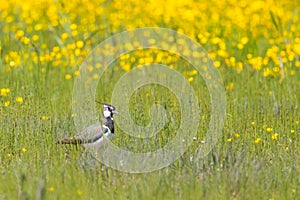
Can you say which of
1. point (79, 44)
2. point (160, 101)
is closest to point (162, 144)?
point (160, 101)

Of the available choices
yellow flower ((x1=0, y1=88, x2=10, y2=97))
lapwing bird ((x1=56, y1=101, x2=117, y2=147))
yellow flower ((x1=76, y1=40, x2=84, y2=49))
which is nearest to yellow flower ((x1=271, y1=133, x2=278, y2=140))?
lapwing bird ((x1=56, y1=101, x2=117, y2=147))

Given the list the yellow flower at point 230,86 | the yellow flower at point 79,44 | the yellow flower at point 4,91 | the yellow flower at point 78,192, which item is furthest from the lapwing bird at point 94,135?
the yellow flower at point 79,44

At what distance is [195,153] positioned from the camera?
15.3ft

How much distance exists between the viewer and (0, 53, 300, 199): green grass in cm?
407

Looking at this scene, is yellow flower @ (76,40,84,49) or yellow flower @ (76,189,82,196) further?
yellow flower @ (76,40,84,49)

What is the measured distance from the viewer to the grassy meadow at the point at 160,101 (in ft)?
13.6

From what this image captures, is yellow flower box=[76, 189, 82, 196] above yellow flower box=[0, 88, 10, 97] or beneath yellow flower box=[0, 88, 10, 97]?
beneath

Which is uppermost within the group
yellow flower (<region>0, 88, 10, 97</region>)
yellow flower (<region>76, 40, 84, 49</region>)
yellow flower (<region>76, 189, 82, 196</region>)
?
yellow flower (<region>76, 40, 84, 49</region>)

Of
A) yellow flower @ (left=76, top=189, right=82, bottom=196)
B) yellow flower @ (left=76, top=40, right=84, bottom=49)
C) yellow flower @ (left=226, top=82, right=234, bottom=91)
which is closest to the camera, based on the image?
yellow flower @ (left=76, top=189, right=82, bottom=196)

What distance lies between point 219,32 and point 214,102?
→ 2422mm

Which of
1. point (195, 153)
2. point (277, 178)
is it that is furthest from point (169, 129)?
point (277, 178)

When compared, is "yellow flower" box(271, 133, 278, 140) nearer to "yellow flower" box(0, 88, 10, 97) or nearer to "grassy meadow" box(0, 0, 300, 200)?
"grassy meadow" box(0, 0, 300, 200)

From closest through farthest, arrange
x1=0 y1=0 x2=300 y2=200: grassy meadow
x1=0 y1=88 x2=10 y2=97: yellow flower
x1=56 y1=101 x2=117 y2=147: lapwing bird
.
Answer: x1=0 y1=0 x2=300 y2=200: grassy meadow → x1=56 y1=101 x2=117 y2=147: lapwing bird → x1=0 y1=88 x2=10 y2=97: yellow flower

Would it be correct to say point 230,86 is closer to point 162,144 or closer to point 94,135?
point 162,144
